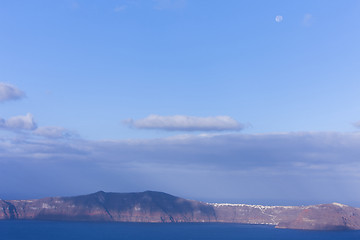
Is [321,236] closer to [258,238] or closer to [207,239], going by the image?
[258,238]

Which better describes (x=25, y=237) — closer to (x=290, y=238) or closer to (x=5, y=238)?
(x=5, y=238)

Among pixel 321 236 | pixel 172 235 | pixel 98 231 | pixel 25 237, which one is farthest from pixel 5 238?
pixel 321 236

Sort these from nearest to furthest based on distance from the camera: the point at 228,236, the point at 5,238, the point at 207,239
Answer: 1. the point at 5,238
2. the point at 207,239
3. the point at 228,236

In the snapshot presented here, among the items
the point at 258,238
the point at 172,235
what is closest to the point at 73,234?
the point at 172,235

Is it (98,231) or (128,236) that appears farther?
(98,231)

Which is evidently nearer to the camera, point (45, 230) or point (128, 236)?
A: point (128, 236)

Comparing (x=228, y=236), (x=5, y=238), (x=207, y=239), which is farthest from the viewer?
(x=228, y=236)

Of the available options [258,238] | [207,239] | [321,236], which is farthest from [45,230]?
[321,236]

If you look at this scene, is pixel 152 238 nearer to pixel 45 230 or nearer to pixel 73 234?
pixel 73 234
